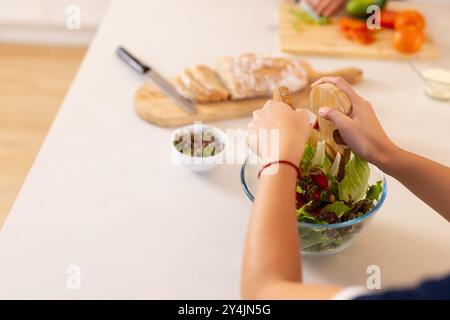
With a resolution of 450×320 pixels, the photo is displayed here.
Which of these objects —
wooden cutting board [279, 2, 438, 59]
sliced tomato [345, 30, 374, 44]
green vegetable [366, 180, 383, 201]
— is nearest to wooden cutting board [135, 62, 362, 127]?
wooden cutting board [279, 2, 438, 59]

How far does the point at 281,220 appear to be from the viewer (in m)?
0.85

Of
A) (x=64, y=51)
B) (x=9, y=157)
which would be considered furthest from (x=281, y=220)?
(x=64, y=51)

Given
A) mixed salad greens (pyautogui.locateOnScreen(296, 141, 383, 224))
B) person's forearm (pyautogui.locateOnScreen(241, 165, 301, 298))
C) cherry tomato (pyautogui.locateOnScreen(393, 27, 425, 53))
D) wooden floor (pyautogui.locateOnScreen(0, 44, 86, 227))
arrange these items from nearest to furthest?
person's forearm (pyautogui.locateOnScreen(241, 165, 301, 298)) → mixed salad greens (pyautogui.locateOnScreen(296, 141, 383, 224)) → cherry tomato (pyautogui.locateOnScreen(393, 27, 425, 53)) → wooden floor (pyautogui.locateOnScreen(0, 44, 86, 227))

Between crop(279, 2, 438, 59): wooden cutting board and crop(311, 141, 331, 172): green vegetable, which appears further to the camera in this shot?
crop(279, 2, 438, 59): wooden cutting board

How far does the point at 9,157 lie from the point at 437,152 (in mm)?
1807

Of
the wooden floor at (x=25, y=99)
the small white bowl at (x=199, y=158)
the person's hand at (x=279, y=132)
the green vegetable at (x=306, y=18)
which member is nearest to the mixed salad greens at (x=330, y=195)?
the person's hand at (x=279, y=132)

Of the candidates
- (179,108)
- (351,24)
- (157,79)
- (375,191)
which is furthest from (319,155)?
(351,24)

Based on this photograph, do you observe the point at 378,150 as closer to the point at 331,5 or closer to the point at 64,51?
the point at 331,5

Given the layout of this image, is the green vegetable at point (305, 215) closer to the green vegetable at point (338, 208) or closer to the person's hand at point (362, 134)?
the green vegetable at point (338, 208)

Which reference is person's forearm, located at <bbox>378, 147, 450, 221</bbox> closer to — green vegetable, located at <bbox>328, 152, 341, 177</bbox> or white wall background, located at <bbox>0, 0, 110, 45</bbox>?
green vegetable, located at <bbox>328, 152, 341, 177</bbox>

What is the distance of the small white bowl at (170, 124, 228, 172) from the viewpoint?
1.25m

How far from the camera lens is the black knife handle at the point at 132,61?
5.19ft

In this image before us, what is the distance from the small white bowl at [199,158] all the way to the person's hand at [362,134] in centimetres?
29

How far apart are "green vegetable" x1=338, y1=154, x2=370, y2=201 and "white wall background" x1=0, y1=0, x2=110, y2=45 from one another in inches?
94.1
